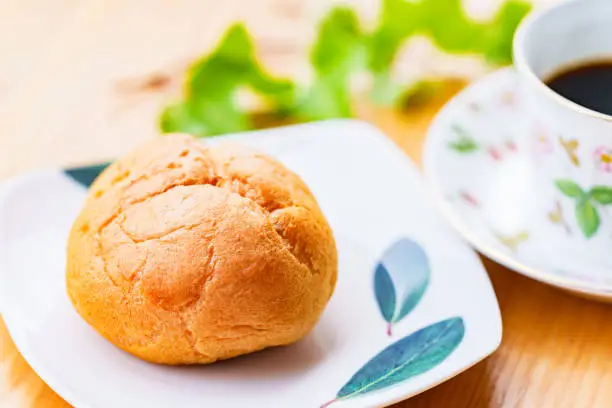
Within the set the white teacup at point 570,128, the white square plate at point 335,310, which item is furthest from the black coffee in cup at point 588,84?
the white square plate at point 335,310

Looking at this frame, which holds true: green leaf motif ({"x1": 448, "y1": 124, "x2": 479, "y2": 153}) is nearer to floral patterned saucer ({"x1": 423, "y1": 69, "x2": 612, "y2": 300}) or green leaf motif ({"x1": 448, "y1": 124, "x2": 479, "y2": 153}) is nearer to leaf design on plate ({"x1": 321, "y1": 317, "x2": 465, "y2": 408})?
floral patterned saucer ({"x1": 423, "y1": 69, "x2": 612, "y2": 300})

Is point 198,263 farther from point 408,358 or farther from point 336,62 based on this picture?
point 336,62

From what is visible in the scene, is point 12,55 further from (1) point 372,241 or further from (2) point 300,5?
(1) point 372,241

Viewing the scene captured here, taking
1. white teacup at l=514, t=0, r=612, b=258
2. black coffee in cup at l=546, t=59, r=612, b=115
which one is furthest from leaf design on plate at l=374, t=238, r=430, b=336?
black coffee in cup at l=546, t=59, r=612, b=115

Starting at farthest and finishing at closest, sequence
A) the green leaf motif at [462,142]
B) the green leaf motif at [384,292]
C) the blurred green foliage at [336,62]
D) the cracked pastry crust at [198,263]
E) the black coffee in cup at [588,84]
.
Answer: the blurred green foliage at [336,62] < the green leaf motif at [462,142] < the black coffee in cup at [588,84] < the green leaf motif at [384,292] < the cracked pastry crust at [198,263]

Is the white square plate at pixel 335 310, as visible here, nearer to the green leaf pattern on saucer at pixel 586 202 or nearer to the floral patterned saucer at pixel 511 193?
the floral patterned saucer at pixel 511 193

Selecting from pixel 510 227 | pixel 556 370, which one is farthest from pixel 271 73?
pixel 556 370

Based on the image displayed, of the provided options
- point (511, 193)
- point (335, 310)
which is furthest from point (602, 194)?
point (335, 310)
